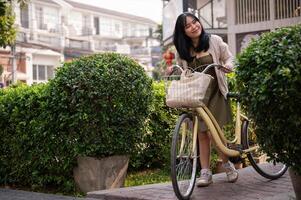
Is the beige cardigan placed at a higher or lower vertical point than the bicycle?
higher

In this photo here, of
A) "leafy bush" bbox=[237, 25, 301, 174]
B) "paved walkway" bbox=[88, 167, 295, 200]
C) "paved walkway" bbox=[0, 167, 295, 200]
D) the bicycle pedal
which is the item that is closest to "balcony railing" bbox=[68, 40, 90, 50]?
"paved walkway" bbox=[0, 167, 295, 200]

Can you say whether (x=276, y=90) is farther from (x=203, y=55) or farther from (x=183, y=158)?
(x=203, y=55)

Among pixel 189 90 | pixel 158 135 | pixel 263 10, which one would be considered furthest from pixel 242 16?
pixel 189 90

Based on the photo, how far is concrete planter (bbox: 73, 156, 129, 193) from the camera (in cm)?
620

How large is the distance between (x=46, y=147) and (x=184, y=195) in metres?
2.29

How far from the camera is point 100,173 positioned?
620 cm

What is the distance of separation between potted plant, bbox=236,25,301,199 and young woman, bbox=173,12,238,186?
1254 mm

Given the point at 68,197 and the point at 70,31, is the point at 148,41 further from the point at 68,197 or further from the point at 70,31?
the point at 68,197

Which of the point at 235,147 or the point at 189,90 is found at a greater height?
the point at 189,90

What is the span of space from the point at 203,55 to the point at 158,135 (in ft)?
7.55

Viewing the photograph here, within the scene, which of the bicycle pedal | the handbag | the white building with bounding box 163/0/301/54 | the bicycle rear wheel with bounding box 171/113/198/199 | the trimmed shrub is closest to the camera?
the bicycle rear wheel with bounding box 171/113/198/199

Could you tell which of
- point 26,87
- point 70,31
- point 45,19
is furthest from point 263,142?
point 70,31

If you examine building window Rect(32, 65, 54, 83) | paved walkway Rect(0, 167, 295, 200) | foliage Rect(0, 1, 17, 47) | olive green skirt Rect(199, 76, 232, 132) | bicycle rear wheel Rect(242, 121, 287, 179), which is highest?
building window Rect(32, 65, 54, 83)

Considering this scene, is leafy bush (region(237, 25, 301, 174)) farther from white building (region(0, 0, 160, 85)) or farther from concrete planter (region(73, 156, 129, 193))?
white building (region(0, 0, 160, 85))
